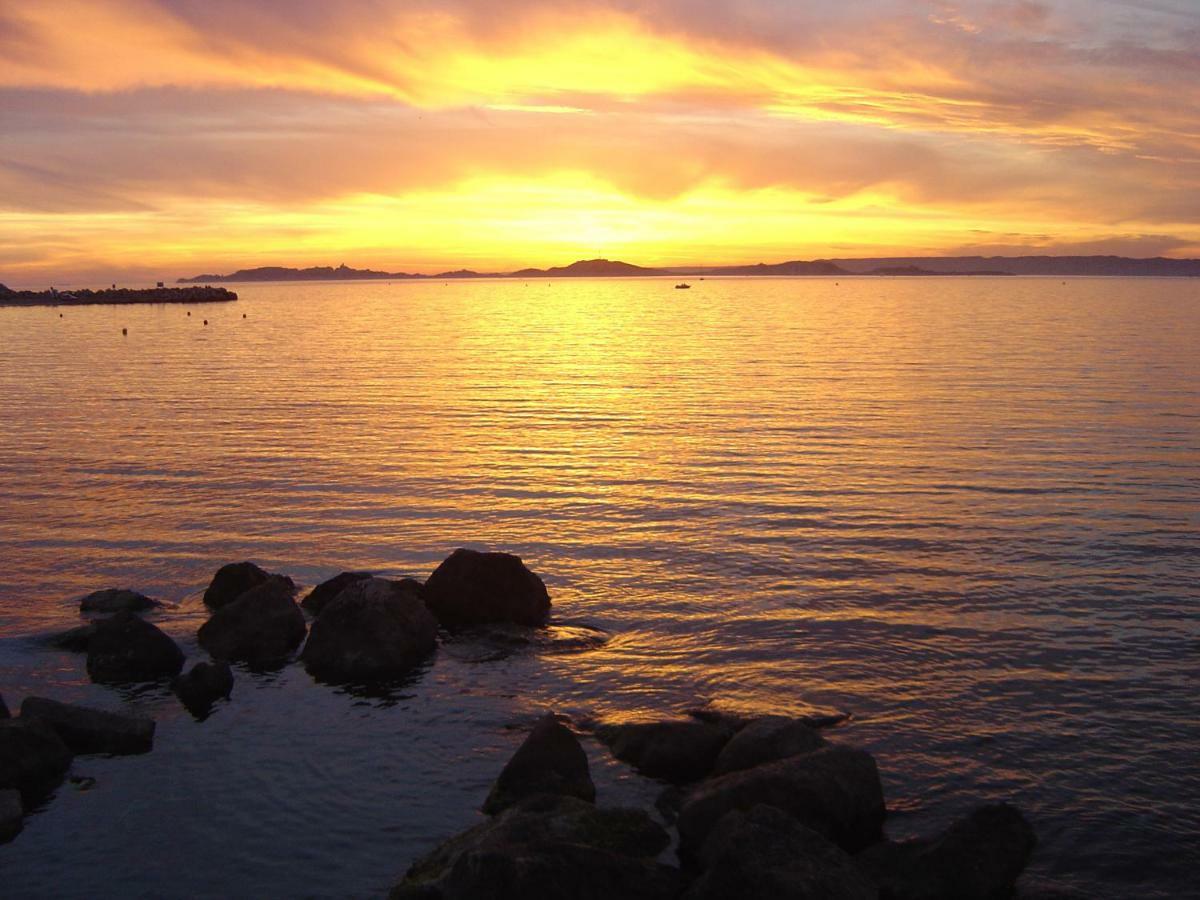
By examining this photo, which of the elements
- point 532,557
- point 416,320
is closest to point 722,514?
point 532,557

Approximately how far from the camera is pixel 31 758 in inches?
545

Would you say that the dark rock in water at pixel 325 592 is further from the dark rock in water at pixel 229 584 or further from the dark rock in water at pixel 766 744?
the dark rock in water at pixel 766 744

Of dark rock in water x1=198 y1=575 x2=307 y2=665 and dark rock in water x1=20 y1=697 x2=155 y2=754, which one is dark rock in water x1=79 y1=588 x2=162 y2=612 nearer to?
dark rock in water x1=198 y1=575 x2=307 y2=665

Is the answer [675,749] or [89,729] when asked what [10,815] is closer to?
[89,729]

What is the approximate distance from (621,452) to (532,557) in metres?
13.5

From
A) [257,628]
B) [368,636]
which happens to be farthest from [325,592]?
[368,636]

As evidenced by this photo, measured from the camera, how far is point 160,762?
47.9ft

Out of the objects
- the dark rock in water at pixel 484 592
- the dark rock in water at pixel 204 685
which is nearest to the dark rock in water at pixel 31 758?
the dark rock in water at pixel 204 685

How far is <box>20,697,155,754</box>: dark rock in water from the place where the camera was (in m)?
14.8

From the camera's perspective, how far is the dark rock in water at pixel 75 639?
18.9 m

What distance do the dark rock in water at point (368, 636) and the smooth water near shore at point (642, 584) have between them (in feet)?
1.95

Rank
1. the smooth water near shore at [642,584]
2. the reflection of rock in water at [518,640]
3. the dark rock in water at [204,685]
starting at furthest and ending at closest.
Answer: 1. the reflection of rock in water at [518,640]
2. the dark rock in water at [204,685]
3. the smooth water near shore at [642,584]

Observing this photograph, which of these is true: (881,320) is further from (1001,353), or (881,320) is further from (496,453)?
(496,453)

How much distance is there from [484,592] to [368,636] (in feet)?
9.37
